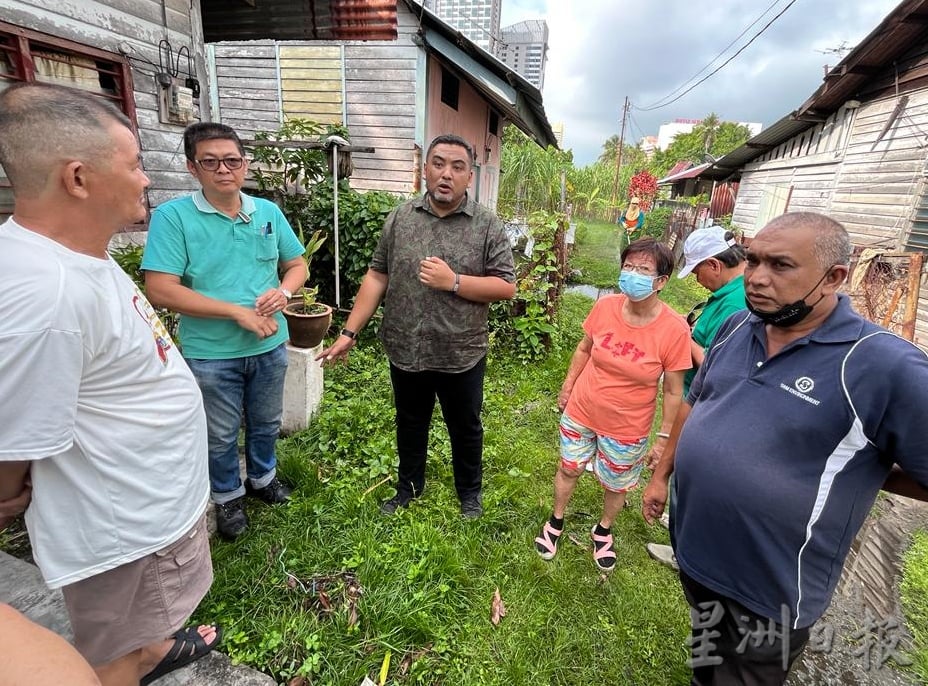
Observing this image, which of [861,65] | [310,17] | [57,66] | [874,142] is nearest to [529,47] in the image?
[861,65]

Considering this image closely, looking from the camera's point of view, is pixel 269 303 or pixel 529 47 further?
pixel 529 47

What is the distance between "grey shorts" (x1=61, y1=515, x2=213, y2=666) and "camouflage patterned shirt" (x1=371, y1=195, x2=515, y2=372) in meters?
1.28

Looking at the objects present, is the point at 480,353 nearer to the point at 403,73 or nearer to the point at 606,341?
the point at 606,341

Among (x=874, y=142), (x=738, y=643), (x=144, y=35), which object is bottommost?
(x=738, y=643)

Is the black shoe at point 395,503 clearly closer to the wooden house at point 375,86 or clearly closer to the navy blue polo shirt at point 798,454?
the navy blue polo shirt at point 798,454

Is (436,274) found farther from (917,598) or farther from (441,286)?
(917,598)

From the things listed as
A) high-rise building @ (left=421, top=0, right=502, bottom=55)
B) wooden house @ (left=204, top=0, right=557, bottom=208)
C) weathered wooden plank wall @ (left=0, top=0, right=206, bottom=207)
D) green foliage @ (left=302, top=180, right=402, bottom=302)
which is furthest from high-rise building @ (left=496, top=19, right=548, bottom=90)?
weathered wooden plank wall @ (left=0, top=0, right=206, bottom=207)

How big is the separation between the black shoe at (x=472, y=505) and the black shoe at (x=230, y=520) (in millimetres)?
1255

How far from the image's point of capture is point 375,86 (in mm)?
7297

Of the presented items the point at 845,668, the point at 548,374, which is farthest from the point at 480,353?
the point at 548,374

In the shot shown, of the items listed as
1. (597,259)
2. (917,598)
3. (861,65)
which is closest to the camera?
(917,598)

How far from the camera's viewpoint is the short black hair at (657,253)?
2203mm

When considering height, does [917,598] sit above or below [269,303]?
below

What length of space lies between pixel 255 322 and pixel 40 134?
117 cm
